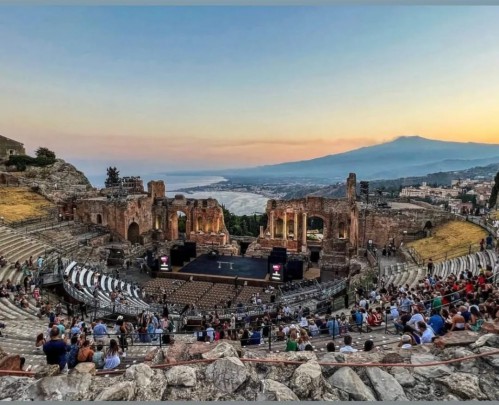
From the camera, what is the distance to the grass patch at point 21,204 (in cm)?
3117

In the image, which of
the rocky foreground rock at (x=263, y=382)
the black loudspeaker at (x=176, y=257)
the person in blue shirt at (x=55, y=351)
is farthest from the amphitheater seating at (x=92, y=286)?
the rocky foreground rock at (x=263, y=382)

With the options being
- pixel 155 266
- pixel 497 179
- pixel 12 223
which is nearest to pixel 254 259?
pixel 155 266

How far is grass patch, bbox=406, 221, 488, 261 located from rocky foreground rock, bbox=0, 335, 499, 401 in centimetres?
1893

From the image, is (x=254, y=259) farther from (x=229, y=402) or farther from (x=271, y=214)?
(x=229, y=402)

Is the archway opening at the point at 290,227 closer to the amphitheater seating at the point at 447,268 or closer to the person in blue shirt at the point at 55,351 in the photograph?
the amphitheater seating at the point at 447,268

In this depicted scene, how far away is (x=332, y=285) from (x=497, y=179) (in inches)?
1310

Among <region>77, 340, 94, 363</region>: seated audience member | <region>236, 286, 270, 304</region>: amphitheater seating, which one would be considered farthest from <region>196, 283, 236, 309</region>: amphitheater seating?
<region>77, 340, 94, 363</region>: seated audience member

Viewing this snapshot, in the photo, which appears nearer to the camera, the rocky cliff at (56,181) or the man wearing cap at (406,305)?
the man wearing cap at (406,305)

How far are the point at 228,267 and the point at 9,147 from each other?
5261 centimetres

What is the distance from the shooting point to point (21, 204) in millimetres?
34750

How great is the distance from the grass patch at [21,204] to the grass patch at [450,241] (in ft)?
111

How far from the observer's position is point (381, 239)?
1257 inches

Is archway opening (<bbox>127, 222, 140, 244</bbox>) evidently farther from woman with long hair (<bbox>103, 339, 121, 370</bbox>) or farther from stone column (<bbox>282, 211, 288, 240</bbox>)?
woman with long hair (<bbox>103, 339, 121, 370</bbox>)

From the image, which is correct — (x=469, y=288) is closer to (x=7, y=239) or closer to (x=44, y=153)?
(x=7, y=239)
